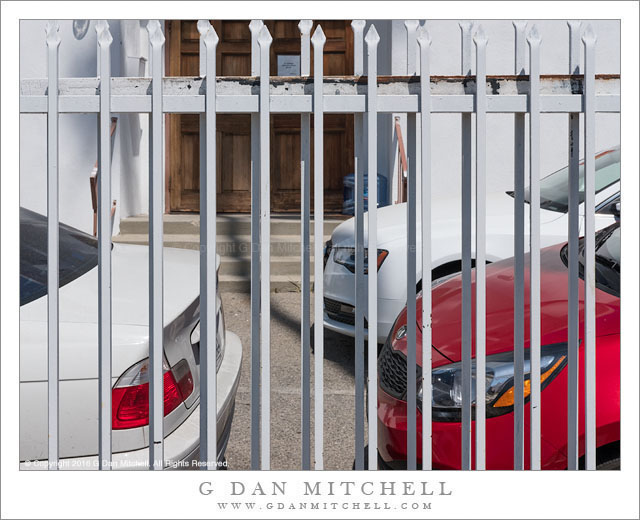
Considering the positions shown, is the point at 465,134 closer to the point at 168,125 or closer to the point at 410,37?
the point at 410,37

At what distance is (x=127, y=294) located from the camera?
2680 mm

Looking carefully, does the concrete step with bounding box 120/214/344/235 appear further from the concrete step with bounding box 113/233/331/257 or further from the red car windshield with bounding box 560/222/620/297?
the red car windshield with bounding box 560/222/620/297

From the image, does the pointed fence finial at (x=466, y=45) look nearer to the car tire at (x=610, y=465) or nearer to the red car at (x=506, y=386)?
the red car at (x=506, y=386)

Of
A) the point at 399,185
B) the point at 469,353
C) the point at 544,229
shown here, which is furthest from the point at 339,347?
the point at 469,353

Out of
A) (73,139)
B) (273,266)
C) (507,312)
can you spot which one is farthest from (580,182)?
(73,139)

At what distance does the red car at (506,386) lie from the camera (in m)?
2.31

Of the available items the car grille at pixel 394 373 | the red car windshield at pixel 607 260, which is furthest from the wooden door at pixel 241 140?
the car grille at pixel 394 373

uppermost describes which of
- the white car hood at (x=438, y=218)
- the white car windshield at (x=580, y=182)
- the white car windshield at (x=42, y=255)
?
the white car windshield at (x=580, y=182)

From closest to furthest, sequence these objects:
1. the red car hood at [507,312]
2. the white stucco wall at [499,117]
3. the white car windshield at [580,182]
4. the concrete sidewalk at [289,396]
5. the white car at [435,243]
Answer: the red car hood at [507,312] → the concrete sidewalk at [289,396] → the white car at [435,243] → the white car windshield at [580,182] → the white stucco wall at [499,117]

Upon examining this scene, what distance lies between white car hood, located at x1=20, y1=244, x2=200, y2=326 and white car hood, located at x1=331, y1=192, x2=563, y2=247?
202 cm

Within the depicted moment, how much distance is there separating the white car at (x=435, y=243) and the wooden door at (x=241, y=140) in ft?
12.6

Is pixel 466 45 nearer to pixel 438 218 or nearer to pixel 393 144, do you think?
pixel 438 218

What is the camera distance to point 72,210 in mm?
7816

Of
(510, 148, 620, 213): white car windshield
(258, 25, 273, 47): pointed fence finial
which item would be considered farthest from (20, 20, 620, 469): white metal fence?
(510, 148, 620, 213): white car windshield
